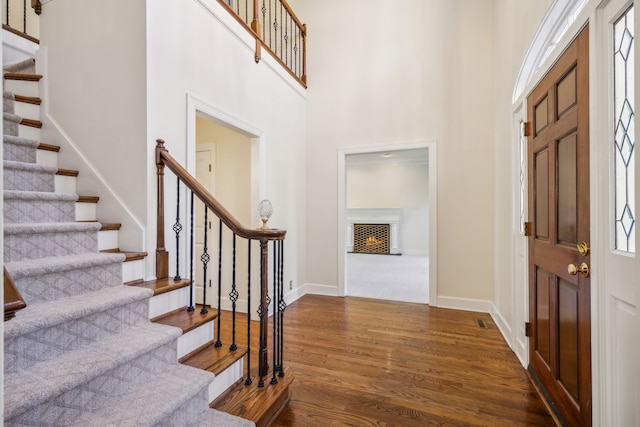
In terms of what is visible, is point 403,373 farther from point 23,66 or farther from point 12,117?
point 23,66

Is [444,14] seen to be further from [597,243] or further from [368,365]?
[368,365]

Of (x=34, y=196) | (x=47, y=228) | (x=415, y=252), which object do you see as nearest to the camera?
(x=47, y=228)

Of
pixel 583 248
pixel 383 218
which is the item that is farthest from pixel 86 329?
pixel 383 218

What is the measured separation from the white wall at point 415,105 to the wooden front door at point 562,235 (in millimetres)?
1435

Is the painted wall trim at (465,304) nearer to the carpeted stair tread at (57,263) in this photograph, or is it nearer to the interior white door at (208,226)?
the interior white door at (208,226)

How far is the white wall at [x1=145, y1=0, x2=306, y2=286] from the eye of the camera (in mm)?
2123

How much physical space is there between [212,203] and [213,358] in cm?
91

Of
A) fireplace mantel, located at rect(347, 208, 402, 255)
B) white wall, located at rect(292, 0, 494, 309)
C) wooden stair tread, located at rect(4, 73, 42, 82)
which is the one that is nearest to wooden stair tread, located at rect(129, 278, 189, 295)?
wooden stair tread, located at rect(4, 73, 42, 82)

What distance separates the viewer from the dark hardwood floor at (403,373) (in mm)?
1781

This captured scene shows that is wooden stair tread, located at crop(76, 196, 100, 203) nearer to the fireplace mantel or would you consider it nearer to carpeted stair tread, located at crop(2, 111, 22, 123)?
carpeted stair tread, located at crop(2, 111, 22, 123)

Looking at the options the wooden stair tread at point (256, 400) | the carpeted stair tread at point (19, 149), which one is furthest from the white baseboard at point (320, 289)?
the carpeted stair tread at point (19, 149)

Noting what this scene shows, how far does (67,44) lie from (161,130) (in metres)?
1.09

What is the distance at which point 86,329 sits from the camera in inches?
56.6

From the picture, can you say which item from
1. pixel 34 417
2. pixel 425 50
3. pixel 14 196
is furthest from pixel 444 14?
pixel 34 417
